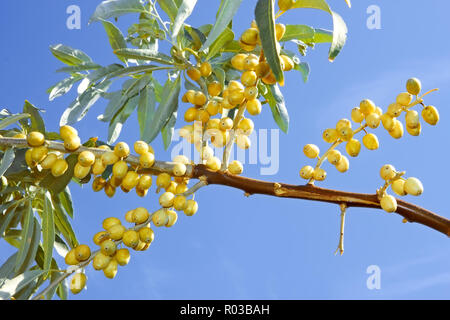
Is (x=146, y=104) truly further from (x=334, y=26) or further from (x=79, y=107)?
(x=334, y=26)

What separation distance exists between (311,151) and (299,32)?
1.83ft

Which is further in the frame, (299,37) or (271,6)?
(299,37)

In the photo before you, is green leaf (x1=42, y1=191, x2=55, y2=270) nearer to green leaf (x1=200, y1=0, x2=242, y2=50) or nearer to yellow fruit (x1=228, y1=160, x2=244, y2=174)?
yellow fruit (x1=228, y1=160, x2=244, y2=174)

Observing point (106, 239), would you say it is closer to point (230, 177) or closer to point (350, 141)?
point (230, 177)

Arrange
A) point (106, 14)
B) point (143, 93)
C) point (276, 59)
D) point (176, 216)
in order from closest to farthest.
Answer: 1. point (276, 59)
2. point (176, 216)
3. point (106, 14)
4. point (143, 93)

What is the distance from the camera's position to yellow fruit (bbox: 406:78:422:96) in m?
1.37

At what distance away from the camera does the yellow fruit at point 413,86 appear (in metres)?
1.37

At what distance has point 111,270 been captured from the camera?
1.46 meters

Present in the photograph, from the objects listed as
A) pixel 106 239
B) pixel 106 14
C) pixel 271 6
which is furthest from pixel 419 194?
pixel 106 14

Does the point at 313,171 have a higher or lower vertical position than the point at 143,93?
lower

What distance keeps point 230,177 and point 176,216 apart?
21 cm

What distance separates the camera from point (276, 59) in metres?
1.22

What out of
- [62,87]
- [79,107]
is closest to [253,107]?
[79,107]

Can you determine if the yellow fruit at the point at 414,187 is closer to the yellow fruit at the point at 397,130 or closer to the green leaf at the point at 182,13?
the yellow fruit at the point at 397,130
